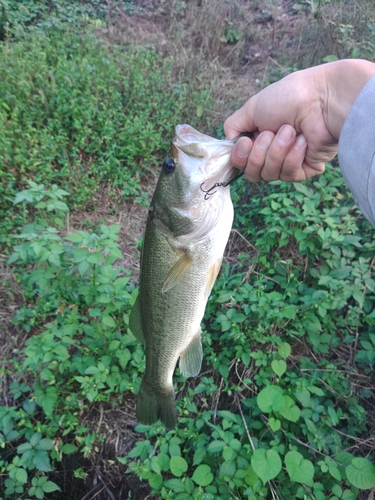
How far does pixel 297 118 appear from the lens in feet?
5.74

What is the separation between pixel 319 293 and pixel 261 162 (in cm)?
134

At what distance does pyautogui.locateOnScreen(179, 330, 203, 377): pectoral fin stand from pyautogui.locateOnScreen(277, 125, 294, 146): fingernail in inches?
41.8

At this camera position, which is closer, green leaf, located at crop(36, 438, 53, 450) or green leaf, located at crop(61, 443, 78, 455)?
green leaf, located at crop(36, 438, 53, 450)

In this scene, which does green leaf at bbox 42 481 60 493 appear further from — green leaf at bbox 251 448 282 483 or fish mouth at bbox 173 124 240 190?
fish mouth at bbox 173 124 240 190

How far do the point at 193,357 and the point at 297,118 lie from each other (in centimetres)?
135

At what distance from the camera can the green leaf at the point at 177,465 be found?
7.04 feet

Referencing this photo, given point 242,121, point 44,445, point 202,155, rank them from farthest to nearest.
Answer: point 44,445 < point 242,121 < point 202,155

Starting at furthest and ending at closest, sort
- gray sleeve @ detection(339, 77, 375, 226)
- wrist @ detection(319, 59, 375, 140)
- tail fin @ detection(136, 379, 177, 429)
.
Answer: tail fin @ detection(136, 379, 177, 429)
wrist @ detection(319, 59, 375, 140)
gray sleeve @ detection(339, 77, 375, 226)

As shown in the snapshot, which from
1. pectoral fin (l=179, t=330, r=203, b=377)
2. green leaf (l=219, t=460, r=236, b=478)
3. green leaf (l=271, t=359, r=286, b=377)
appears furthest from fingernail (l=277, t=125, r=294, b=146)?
green leaf (l=219, t=460, r=236, b=478)

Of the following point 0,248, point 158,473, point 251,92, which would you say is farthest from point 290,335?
point 251,92

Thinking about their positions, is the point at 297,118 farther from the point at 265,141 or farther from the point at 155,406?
the point at 155,406

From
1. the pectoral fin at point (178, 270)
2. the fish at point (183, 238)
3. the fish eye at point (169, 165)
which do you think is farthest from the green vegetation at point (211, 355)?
the fish eye at point (169, 165)

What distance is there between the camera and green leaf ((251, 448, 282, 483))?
192cm

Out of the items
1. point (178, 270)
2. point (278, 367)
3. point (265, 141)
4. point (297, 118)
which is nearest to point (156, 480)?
point (278, 367)
